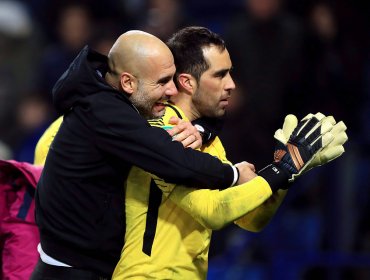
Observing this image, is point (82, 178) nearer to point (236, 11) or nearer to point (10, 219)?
point (10, 219)

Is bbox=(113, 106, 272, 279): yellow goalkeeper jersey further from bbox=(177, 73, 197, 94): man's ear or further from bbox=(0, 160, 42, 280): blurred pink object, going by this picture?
bbox=(0, 160, 42, 280): blurred pink object

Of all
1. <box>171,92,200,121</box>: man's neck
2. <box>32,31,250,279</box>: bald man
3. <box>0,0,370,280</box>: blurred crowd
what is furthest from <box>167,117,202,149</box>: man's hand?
<box>0,0,370,280</box>: blurred crowd

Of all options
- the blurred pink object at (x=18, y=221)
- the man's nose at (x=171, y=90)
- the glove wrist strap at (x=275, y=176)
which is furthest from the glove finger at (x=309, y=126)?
the blurred pink object at (x=18, y=221)

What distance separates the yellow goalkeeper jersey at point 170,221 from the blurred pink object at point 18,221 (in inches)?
24.1

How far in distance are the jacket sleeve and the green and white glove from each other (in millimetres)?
208

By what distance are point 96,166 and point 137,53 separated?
45 centimetres

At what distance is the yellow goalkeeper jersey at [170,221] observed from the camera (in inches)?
131

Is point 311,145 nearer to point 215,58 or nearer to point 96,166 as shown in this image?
point 215,58

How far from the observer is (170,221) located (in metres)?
3.47

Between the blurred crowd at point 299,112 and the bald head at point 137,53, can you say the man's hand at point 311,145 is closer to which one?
the bald head at point 137,53

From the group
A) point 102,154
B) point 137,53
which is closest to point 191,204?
point 102,154

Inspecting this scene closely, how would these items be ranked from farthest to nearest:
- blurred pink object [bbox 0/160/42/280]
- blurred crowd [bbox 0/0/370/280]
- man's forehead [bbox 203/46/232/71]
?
blurred crowd [bbox 0/0/370/280] → blurred pink object [bbox 0/160/42/280] → man's forehead [bbox 203/46/232/71]

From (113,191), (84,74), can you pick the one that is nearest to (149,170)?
(113,191)

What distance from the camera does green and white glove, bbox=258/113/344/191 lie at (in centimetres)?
340
